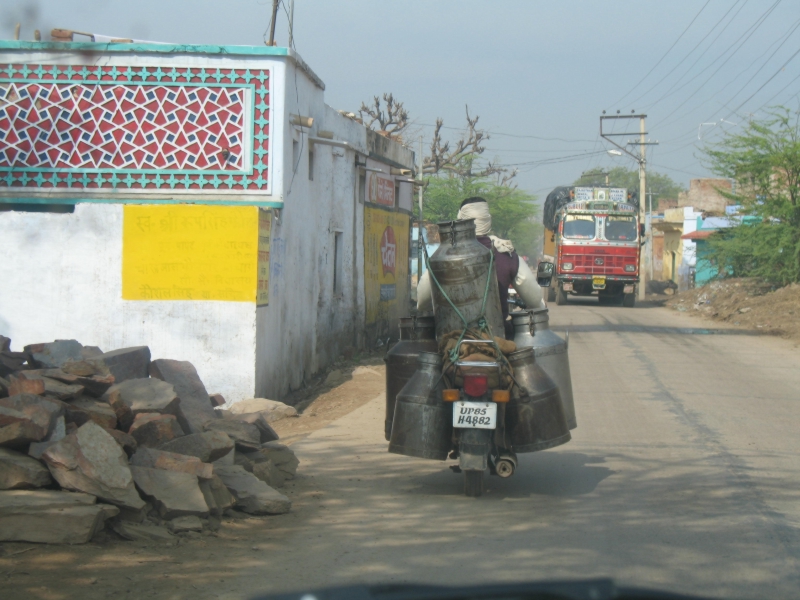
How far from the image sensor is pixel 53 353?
6.41m

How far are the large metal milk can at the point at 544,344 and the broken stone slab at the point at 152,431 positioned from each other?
2.36m

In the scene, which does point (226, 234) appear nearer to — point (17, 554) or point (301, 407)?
point (301, 407)

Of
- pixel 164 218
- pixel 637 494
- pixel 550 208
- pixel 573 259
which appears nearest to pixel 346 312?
pixel 164 218

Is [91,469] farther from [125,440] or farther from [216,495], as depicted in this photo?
[216,495]

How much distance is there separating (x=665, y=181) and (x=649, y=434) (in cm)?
10160

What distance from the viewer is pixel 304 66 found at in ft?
34.0

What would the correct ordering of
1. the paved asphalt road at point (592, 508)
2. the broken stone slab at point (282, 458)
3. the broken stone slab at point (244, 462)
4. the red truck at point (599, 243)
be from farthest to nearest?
1. the red truck at point (599, 243)
2. the broken stone slab at point (282, 458)
3. the broken stone slab at point (244, 462)
4. the paved asphalt road at point (592, 508)

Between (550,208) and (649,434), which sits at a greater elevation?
(550,208)

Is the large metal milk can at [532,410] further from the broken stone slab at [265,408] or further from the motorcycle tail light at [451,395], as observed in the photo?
the broken stone slab at [265,408]

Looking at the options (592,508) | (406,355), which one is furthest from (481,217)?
(592,508)

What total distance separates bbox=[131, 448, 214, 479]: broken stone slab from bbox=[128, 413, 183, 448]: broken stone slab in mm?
368

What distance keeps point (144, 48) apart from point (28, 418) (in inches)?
230

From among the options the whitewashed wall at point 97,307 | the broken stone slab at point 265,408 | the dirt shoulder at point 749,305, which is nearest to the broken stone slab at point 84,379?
the broken stone slab at point 265,408

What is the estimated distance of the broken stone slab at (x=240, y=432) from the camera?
19.4 ft
